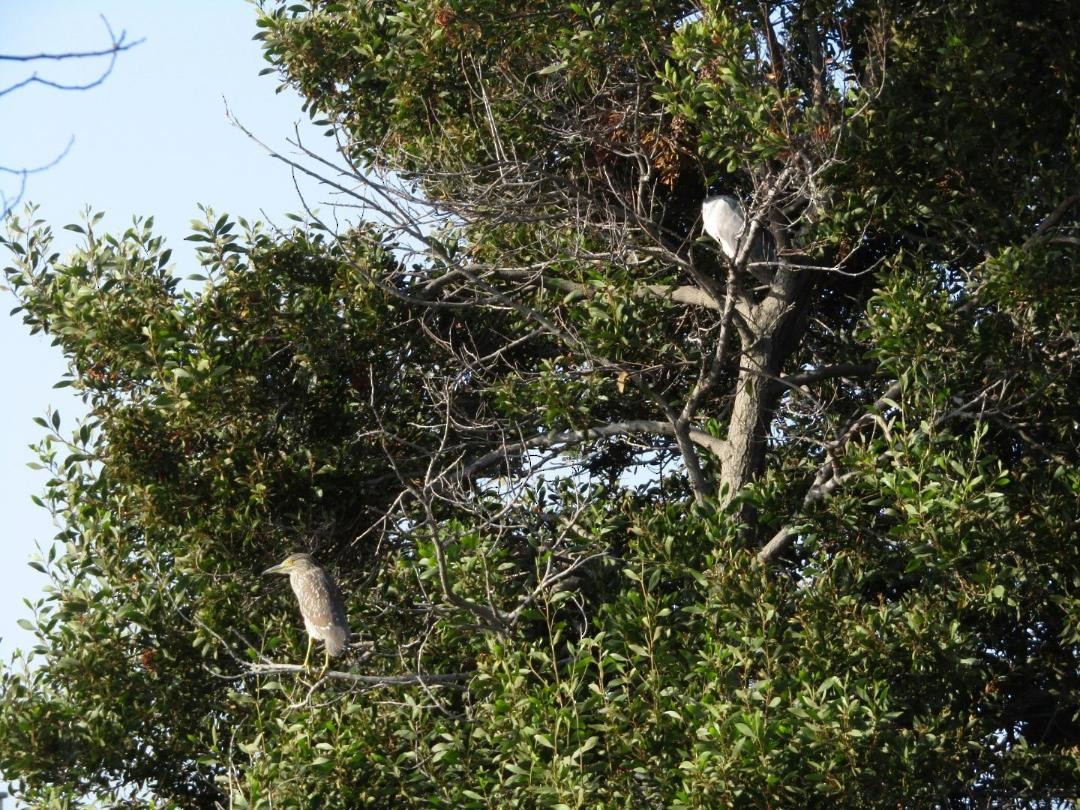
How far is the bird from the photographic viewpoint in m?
9.48

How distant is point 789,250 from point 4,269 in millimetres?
5066

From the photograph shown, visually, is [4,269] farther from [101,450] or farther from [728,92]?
[728,92]

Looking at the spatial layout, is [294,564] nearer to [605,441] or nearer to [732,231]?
[605,441]

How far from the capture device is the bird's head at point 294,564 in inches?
346

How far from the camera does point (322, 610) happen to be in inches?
331

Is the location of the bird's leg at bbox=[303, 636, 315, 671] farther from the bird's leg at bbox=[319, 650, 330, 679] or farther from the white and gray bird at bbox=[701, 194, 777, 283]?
the white and gray bird at bbox=[701, 194, 777, 283]

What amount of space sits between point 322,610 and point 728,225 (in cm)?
360

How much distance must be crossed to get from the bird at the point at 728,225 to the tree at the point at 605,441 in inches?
7.0

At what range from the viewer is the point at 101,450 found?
9.43 m

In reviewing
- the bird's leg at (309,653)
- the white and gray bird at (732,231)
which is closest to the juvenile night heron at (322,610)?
the bird's leg at (309,653)

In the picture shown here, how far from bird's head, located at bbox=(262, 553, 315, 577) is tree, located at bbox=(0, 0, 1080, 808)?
1.21ft

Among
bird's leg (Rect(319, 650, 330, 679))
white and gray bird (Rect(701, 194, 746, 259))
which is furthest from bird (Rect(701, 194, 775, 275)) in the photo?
bird's leg (Rect(319, 650, 330, 679))

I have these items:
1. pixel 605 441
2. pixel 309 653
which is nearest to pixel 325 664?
pixel 309 653

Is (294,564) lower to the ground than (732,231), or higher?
lower
